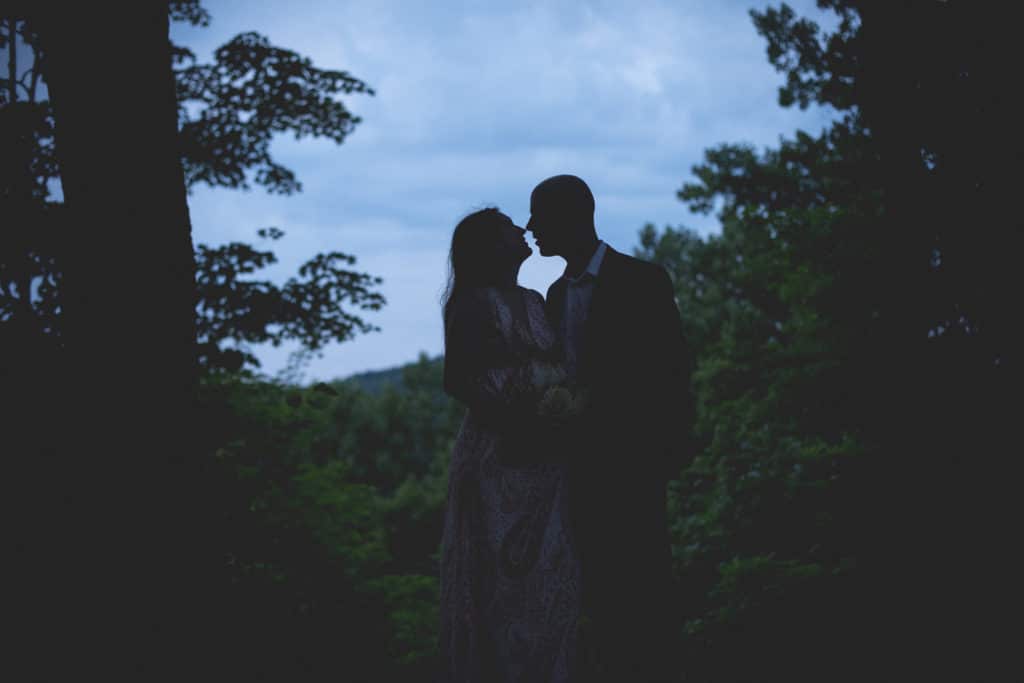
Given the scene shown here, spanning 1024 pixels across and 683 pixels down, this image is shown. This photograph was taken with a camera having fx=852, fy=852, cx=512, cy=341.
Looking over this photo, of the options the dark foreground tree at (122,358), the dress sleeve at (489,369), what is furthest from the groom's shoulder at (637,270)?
the dark foreground tree at (122,358)

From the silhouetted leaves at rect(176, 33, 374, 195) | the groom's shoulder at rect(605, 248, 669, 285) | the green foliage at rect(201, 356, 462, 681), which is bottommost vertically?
the green foliage at rect(201, 356, 462, 681)

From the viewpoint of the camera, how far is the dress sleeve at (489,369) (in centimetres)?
345

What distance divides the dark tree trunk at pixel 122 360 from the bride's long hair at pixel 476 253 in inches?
57.9

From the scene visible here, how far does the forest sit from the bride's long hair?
3.70 feet

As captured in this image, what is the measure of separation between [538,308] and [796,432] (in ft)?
23.5

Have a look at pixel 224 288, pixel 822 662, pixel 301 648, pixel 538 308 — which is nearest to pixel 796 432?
pixel 822 662

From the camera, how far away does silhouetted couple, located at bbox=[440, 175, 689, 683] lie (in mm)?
3441

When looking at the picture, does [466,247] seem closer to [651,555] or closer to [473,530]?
[473,530]

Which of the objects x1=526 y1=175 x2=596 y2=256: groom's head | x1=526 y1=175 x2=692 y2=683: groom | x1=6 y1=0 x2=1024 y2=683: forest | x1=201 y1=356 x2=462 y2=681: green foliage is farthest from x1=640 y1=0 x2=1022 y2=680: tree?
x1=526 y1=175 x2=596 y2=256: groom's head

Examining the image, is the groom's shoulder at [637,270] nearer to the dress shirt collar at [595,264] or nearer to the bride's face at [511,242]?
the dress shirt collar at [595,264]

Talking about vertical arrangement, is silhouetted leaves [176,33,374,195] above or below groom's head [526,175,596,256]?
above

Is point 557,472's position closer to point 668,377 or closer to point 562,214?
point 668,377

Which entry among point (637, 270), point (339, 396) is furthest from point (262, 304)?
point (637, 270)

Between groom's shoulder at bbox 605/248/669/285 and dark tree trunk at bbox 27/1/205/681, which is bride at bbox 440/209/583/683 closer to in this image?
groom's shoulder at bbox 605/248/669/285
